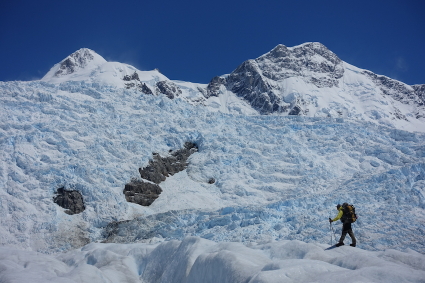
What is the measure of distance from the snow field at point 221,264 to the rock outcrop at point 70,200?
75.9ft

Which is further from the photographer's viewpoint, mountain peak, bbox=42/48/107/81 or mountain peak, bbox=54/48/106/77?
mountain peak, bbox=54/48/106/77

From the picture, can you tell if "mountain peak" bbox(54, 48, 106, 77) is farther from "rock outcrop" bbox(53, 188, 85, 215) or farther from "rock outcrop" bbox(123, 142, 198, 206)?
"rock outcrop" bbox(53, 188, 85, 215)

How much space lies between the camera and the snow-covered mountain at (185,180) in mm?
24359

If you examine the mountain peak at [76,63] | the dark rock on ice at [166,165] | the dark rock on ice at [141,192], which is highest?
the mountain peak at [76,63]

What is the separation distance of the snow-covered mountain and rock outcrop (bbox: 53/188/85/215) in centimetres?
10

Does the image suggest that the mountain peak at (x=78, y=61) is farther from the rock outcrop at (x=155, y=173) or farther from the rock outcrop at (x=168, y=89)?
the rock outcrop at (x=155, y=173)

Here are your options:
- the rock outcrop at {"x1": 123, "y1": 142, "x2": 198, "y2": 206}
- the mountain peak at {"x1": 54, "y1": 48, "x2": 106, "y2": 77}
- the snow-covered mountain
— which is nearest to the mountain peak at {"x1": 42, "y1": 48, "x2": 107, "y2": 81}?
the mountain peak at {"x1": 54, "y1": 48, "x2": 106, "y2": 77}

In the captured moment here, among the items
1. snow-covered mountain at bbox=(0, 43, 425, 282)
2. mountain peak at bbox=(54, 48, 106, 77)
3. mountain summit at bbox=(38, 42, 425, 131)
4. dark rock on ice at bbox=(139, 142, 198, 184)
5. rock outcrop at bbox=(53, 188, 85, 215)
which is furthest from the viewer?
mountain peak at bbox=(54, 48, 106, 77)

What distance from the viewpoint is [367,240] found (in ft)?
81.6

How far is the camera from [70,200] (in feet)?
120

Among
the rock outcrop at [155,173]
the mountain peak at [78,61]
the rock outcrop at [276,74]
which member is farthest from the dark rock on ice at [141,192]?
the mountain peak at [78,61]

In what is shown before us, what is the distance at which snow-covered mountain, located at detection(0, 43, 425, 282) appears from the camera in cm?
2436

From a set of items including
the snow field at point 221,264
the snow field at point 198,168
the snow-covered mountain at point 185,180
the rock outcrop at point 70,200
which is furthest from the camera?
the rock outcrop at point 70,200

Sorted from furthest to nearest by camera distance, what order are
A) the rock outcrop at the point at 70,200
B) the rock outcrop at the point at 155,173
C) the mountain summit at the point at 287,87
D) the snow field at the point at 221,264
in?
the mountain summit at the point at 287,87 < the rock outcrop at the point at 155,173 < the rock outcrop at the point at 70,200 < the snow field at the point at 221,264
